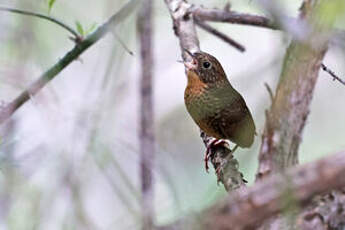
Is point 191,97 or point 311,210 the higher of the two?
point 191,97

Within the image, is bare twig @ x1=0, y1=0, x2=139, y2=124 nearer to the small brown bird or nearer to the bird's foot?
the small brown bird

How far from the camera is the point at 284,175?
1.16m

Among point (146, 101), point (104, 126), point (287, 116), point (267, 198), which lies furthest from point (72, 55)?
point (267, 198)

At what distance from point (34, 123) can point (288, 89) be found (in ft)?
9.19

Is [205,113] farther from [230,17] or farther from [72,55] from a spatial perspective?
[72,55]

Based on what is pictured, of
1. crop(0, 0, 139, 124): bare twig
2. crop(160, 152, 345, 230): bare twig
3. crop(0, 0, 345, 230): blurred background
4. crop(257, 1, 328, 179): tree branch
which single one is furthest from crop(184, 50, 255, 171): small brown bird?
crop(160, 152, 345, 230): bare twig

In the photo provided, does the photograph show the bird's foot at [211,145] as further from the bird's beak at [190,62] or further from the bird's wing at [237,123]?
the bird's beak at [190,62]

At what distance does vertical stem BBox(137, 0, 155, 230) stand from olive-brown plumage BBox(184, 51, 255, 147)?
207 millimetres

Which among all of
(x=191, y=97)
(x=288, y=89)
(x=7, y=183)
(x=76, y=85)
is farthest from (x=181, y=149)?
(x=288, y=89)

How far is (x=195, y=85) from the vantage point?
3.59 metres

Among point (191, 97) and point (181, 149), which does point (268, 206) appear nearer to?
point (191, 97)

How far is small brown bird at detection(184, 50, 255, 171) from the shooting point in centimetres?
326

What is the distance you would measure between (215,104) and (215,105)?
0.07 ft

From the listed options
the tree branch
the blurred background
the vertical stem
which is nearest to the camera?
the tree branch
